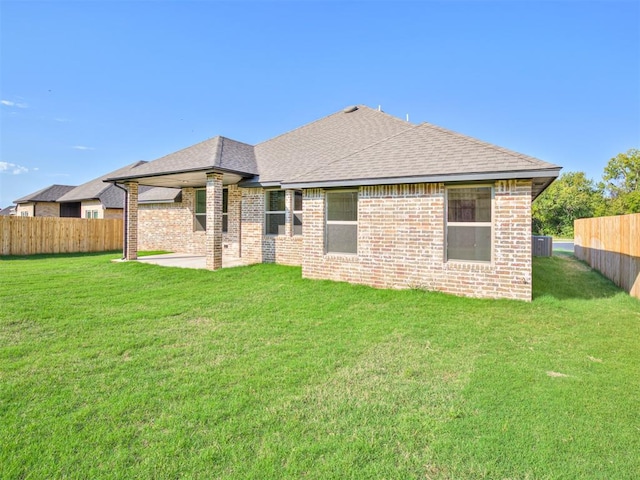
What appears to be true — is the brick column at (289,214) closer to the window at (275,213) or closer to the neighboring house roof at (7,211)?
the window at (275,213)

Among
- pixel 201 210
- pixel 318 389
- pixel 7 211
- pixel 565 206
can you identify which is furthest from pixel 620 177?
pixel 7 211

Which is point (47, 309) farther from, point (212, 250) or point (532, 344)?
point (532, 344)

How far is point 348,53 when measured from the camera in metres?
14.3

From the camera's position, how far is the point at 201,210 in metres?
15.4

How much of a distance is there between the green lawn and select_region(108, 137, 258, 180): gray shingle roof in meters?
5.61

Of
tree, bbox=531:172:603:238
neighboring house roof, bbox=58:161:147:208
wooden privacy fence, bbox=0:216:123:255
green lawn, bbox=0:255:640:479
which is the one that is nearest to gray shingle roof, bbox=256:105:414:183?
green lawn, bbox=0:255:640:479

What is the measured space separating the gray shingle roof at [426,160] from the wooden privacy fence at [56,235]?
46.6 feet

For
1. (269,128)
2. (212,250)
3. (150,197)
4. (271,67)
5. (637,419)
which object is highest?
(271,67)

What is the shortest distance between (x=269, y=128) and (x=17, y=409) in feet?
63.2

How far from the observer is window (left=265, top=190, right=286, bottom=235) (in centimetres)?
1225

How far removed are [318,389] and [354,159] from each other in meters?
6.99

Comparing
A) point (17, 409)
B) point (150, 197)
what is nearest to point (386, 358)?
point (17, 409)

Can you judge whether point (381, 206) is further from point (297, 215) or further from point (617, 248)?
point (617, 248)

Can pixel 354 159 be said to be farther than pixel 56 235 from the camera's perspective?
No
